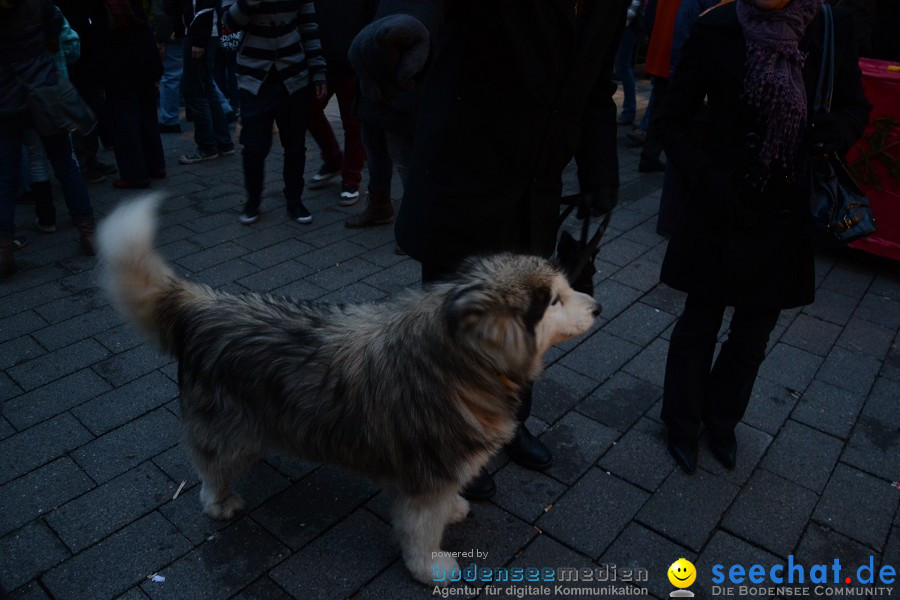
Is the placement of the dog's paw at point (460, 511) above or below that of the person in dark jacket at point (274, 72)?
below

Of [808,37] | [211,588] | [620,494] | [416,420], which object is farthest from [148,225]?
[808,37]

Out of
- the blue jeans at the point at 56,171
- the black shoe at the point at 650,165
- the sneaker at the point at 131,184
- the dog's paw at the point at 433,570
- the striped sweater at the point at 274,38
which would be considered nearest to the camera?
the dog's paw at the point at 433,570

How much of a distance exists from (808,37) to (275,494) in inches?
119

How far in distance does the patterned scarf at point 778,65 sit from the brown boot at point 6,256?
5030 mm

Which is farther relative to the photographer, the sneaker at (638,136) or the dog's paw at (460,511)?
the sneaker at (638,136)

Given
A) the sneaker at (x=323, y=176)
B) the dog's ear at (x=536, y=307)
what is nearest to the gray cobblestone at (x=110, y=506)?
the dog's ear at (x=536, y=307)

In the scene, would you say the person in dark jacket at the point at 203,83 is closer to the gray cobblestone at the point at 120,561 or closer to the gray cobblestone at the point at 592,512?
the gray cobblestone at the point at 120,561

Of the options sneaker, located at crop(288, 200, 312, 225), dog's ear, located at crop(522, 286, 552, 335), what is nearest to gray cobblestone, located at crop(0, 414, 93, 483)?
dog's ear, located at crop(522, 286, 552, 335)

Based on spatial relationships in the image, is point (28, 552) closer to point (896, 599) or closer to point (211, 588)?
point (211, 588)

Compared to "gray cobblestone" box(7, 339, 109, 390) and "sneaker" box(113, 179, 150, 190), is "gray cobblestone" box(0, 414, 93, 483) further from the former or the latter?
"sneaker" box(113, 179, 150, 190)

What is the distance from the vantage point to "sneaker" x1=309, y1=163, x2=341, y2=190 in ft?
22.6

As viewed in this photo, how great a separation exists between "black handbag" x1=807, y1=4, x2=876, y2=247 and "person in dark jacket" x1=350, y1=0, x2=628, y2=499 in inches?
32.5

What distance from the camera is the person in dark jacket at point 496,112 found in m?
2.24

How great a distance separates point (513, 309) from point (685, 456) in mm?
1669
